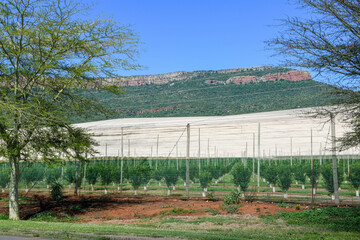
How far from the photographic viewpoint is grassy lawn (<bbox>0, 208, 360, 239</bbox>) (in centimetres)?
880

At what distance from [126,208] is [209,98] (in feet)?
180

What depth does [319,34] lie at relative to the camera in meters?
9.48

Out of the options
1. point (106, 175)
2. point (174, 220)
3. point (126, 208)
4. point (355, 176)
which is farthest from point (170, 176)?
point (355, 176)

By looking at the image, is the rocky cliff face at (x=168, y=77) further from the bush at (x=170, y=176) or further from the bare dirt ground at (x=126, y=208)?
the bare dirt ground at (x=126, y=208)

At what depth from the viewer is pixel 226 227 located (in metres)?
10.7

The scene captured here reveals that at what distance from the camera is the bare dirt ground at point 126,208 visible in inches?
528

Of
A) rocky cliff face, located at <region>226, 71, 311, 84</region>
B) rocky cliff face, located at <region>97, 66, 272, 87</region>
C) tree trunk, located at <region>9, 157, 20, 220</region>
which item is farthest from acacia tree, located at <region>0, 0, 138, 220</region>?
rocky cliff face, located at <region>97, 66, 272, 87</region>

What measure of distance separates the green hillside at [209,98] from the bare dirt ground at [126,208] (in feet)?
103

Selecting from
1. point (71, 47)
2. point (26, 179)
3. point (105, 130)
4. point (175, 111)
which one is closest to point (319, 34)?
point (71, 47)

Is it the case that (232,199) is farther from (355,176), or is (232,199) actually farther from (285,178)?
(355,176)

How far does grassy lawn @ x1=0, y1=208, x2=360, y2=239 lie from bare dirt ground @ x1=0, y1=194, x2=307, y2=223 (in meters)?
0.85

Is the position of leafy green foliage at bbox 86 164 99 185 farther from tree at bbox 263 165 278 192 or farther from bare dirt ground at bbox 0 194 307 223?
tree at bbox 263 165 278 192

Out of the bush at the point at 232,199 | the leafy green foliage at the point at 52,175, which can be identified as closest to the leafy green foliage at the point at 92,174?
the leafy green foliage at the point at 52,175

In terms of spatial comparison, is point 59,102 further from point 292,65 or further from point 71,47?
point 292,65
